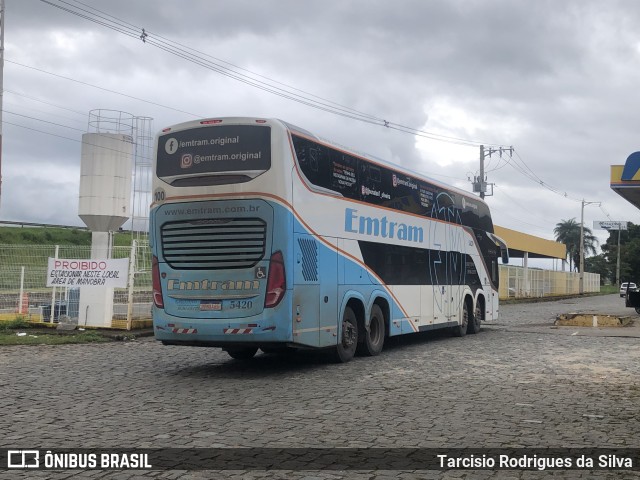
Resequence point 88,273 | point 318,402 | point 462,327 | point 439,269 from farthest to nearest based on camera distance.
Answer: point 462,327, point 88,273, point 439,269, point 318,402

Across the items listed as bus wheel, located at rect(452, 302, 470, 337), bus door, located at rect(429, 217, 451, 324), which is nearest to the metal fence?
bus wheel, located at rect(452, 302, 470, 337)

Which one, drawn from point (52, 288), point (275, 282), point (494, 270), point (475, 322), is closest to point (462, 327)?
point (475, 322)

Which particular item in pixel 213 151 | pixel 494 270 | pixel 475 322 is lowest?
pixel 475 322

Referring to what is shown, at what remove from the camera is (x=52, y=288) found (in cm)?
1927

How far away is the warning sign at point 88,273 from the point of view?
1794 centimetres

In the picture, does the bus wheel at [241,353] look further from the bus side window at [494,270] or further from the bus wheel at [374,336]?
the bus side window at [494,270]

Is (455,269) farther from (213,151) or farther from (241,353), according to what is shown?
(213,151)

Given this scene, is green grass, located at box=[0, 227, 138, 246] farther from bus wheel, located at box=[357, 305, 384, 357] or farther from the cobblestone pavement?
bus wheel, located at box=[357, 305, 384, 357]

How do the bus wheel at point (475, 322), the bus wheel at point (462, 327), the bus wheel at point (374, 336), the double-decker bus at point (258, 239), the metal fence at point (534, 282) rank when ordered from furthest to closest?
the metal fence at point (534, 282)
the bus wheel at point (475, 322)
the bus wheel at point (462, 327)
the bus wheel at point (374, 336)
the double-decker bus at point (258, 239)

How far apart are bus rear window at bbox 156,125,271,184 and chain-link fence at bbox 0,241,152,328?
23.0ft

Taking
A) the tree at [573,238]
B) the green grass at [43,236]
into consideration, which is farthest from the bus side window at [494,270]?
the tree at [573,238]

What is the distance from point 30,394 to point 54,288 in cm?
1032

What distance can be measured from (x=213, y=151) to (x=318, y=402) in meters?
4.63

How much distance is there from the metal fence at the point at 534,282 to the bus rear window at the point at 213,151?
117 ft
